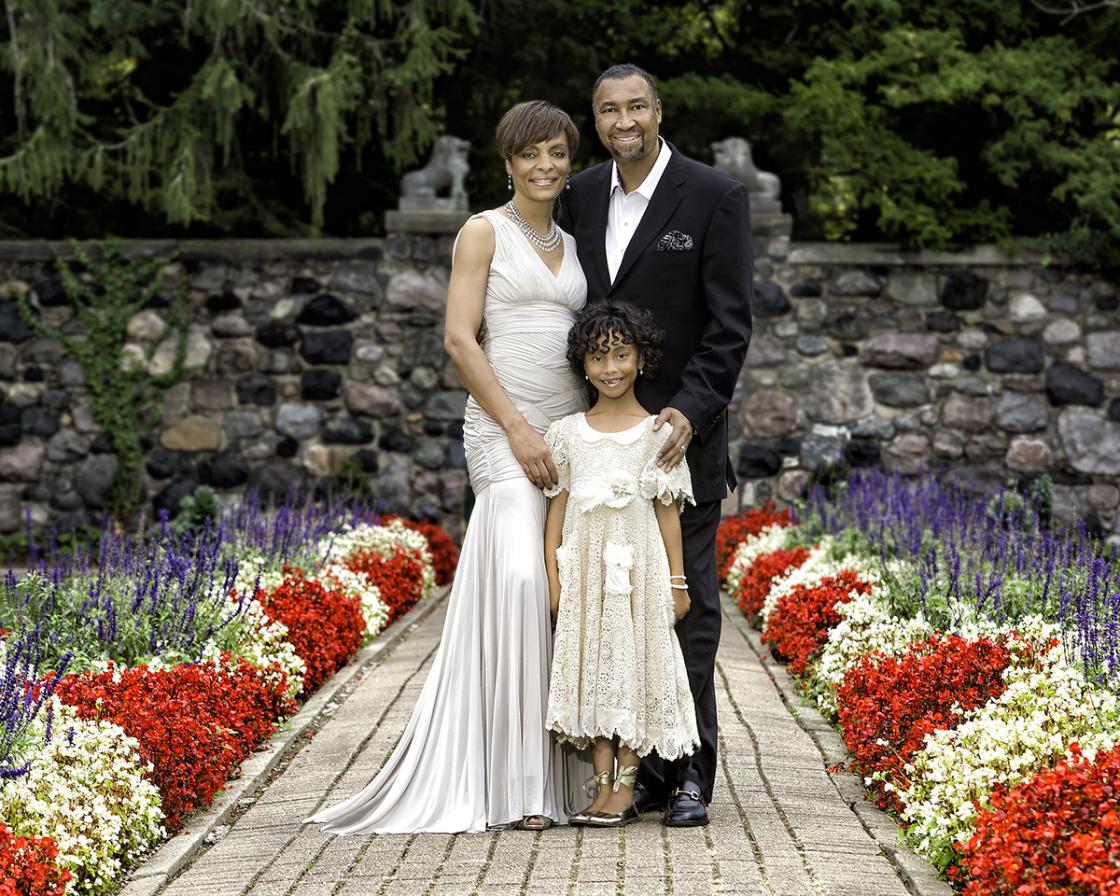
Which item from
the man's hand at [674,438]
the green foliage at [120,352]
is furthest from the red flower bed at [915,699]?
the green foliage at [120,352]

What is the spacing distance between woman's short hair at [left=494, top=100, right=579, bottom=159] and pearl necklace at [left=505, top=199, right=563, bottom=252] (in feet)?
0.65

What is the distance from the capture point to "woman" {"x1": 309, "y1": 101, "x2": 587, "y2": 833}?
14.5 ft

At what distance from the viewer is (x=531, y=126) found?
175 inches

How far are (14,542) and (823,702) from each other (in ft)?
22.2

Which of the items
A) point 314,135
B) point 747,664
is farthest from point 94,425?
point 747,664

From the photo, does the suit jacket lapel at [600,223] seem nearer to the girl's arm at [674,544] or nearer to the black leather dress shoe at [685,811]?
the girl's arm at [674,544]

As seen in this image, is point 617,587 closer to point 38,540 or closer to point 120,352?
point 120,352

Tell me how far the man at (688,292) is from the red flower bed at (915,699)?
59 centimetres

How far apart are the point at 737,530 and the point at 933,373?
6.13ft

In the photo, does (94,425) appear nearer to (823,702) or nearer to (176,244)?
(176,244)

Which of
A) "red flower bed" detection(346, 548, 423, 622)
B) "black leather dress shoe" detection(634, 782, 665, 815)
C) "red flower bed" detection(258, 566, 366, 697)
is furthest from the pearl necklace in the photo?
"red flower bed" detection(346, 548, 423, 622)

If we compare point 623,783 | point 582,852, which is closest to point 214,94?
point 623,783

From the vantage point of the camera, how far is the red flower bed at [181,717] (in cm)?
455

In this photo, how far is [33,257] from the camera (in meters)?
10.9
